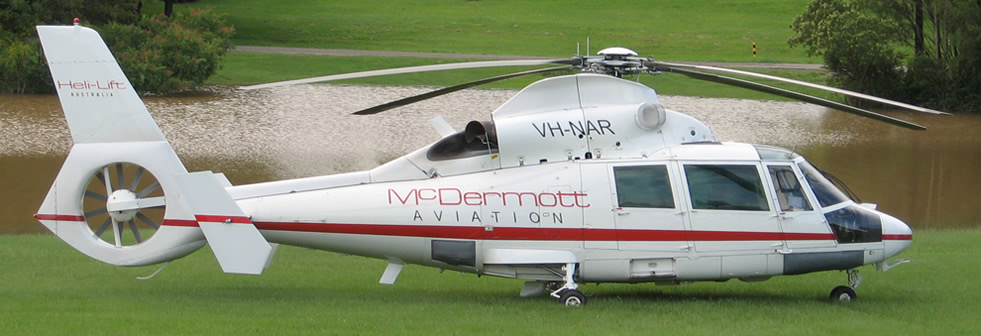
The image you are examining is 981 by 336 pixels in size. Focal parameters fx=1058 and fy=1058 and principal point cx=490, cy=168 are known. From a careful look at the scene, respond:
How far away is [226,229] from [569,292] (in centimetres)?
374

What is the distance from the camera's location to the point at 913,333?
10430 millimetres

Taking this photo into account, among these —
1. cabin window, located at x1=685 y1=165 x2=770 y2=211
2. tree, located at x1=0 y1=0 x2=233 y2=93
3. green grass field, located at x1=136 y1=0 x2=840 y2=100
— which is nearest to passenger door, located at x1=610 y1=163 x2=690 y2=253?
cabin window, located at x1=685 y1=165 x2=770 y2=211

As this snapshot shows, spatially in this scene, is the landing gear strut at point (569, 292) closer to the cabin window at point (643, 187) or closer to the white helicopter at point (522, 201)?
the white helicopter at point (522, 201)

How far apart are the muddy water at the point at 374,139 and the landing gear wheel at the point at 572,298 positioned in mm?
12658

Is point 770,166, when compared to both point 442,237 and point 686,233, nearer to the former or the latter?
point 686,233

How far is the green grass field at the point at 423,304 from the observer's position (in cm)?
1021

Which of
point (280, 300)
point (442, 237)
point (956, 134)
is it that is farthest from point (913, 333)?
point (956, 134)

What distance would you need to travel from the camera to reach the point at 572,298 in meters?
11.4

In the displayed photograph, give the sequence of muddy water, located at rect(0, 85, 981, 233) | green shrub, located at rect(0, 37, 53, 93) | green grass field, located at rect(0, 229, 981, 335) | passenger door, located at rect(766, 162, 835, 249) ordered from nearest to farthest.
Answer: green grass field, located at rect(0, 229, 981, 335) → passenger door, located at rect(766, 162, 835, 249) → muddy water, located at rect(0, 85, 981, 233) → green shrub, located at rect(0, 37, 53, 93)

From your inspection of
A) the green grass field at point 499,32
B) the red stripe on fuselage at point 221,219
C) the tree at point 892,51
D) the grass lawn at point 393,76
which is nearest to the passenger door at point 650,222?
the red stripe on fuselage at point 221,219

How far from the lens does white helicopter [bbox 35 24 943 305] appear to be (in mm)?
11359

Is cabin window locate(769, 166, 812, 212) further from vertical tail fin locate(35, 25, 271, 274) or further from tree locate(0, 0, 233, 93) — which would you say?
tree locate(0, 0, 233, 93)

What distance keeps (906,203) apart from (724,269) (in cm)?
1488

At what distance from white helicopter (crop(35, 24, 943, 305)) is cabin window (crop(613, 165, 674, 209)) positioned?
0.02 metres
